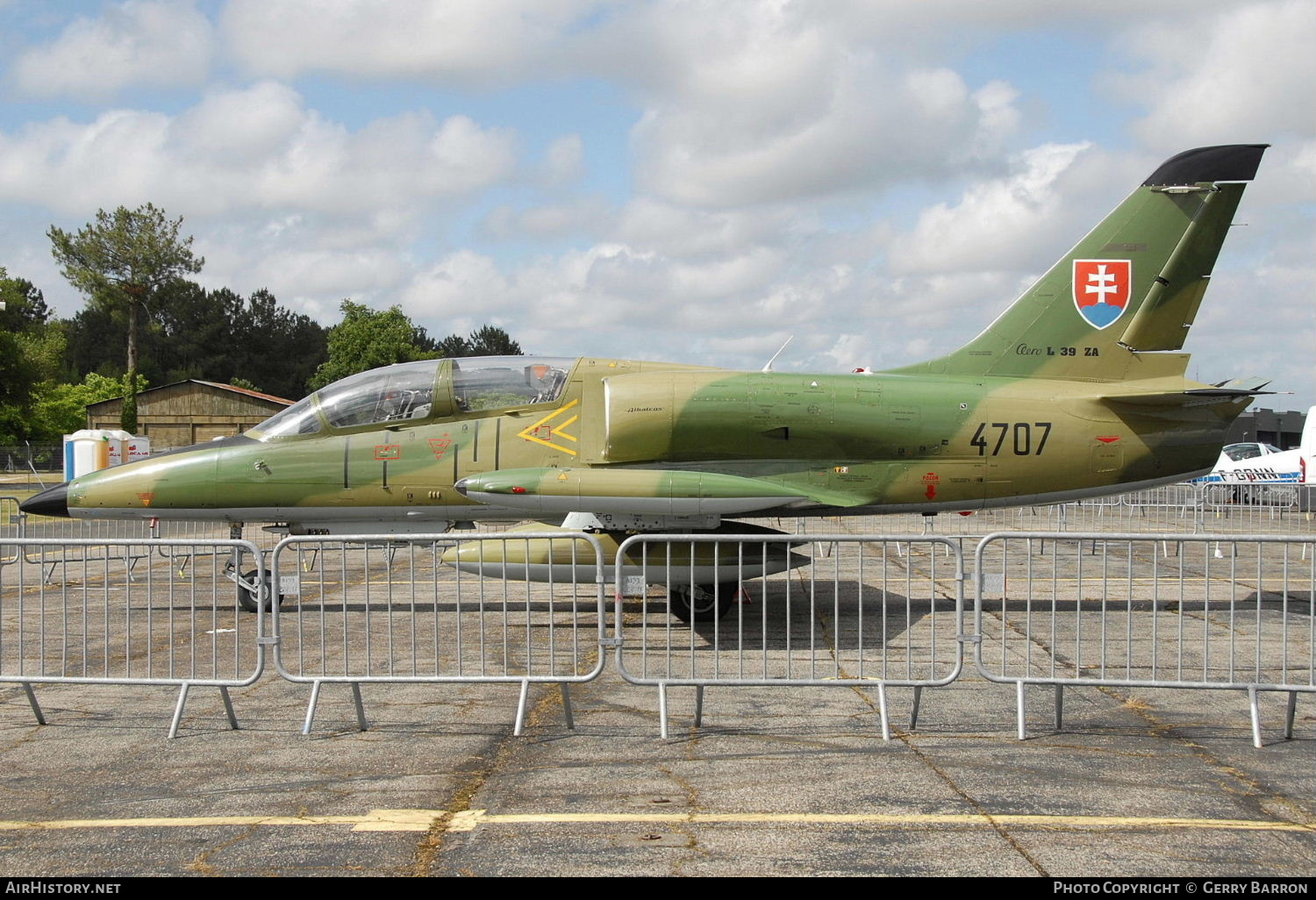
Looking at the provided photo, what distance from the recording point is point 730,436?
10961 mm

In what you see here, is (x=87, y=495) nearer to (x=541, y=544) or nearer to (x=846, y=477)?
(x=541, y=544)

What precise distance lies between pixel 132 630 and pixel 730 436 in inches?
228

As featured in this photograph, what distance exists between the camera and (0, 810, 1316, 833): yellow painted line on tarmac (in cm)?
471

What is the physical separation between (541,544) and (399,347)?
80.9 m

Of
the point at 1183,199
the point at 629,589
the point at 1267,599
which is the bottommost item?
the point at 1267,599

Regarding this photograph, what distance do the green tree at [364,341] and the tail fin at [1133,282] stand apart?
254ft

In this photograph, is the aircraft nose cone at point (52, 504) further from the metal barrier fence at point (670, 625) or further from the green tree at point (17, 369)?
the green tree at point (17, 369)

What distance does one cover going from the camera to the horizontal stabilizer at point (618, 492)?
10180 mm

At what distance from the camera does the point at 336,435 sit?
11438 millimetres

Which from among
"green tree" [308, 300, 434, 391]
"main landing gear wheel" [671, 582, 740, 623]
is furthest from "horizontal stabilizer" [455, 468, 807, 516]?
"green tree" [308, 300, 434, 391]

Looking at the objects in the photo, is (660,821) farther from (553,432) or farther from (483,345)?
(483,345)

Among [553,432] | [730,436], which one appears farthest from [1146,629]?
[553,432]

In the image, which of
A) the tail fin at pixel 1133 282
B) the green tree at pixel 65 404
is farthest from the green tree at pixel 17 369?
the tail fin at pixel 1133 282

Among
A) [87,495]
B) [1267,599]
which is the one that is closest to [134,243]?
[87,495]
